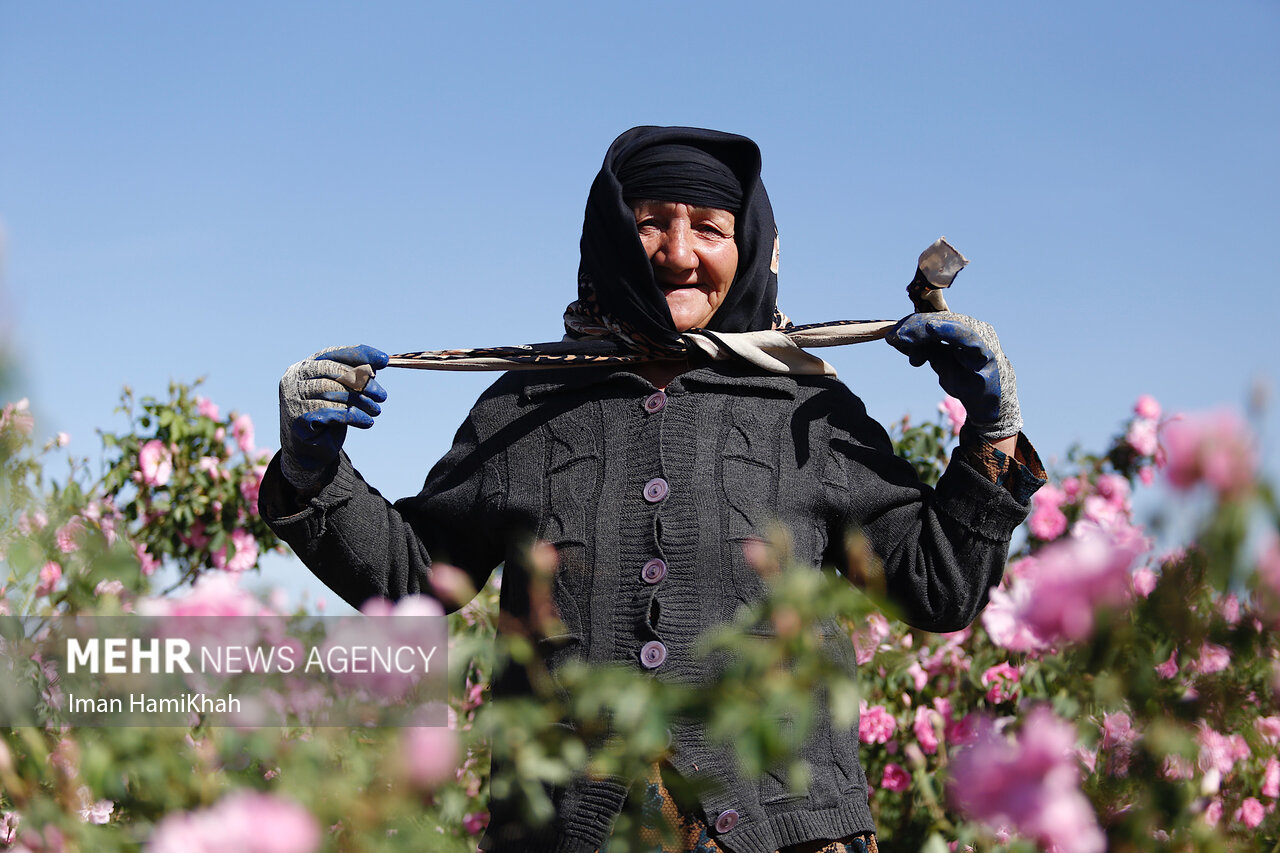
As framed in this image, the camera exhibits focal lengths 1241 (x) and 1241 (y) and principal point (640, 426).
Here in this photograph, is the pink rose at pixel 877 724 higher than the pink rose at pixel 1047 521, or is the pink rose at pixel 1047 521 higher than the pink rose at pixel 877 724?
the pink rose at pixel 1047 521

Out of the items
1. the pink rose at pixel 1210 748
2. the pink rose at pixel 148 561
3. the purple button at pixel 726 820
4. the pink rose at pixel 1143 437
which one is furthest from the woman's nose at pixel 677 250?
the pink rose at pixel 1143 437

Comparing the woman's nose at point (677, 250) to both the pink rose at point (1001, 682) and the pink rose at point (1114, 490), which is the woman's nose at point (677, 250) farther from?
the pink rose at point (1114, 490)

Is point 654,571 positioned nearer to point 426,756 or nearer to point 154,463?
point 426,756

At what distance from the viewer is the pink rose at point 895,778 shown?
3766 mm

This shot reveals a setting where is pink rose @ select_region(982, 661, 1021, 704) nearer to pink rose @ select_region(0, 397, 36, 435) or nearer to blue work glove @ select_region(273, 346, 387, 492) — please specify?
blue work glove @ select_region(273, 346, 387, 492)

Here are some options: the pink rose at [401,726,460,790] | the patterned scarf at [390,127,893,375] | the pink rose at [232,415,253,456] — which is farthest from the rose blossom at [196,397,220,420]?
the pink rose at [401,726,460,790]

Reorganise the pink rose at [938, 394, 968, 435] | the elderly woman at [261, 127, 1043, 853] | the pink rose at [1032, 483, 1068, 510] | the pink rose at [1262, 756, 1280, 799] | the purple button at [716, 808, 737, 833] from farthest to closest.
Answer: the pink rose at [1032, 483, 1068, 510] → the pink rose at [938, 394, 968, 435] → the pink rose at [1262, 756, 1280, 799] → the elderly woman at [261, 127, 1043, 853] → the purple button at [716, 808, 737, 833]

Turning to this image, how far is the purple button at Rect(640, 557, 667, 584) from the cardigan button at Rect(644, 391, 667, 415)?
31 centimetres

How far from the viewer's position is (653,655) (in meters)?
2.01

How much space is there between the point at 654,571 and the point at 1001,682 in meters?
1.89

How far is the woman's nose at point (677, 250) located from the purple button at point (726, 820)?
100 cm

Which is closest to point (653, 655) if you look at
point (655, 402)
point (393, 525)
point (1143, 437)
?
point (655, 402)

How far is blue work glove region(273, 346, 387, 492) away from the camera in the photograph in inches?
85.0

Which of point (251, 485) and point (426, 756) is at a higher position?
point (251, 485)
